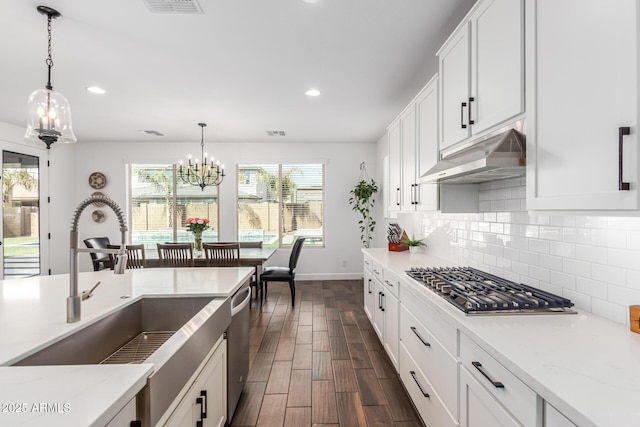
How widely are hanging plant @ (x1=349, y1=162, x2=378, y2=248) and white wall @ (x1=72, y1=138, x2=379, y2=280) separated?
12 centimetres

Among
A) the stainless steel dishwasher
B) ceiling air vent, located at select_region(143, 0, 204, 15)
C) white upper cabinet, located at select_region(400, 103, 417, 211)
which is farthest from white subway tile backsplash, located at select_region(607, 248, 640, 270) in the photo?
ceiling air vent, located at select_region(143, 0, 204, 15)

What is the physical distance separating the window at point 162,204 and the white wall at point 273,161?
0.68 ft

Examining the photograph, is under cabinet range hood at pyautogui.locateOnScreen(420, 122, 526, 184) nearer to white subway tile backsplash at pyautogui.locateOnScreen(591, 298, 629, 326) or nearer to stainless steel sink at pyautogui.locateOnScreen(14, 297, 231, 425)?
→ white subway tile backsplash at pyautogui.locateOnScreen(591, 298, 629, 326)

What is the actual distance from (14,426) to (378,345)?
304 centimetres

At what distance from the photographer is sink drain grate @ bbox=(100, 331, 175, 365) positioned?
1518 millimetres

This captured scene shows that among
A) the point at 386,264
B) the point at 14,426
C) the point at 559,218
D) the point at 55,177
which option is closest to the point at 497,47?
the point at 559,218

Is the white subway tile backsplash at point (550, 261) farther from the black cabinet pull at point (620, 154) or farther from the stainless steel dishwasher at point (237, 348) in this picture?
the stainless steel dishwasher at point (237, 348)

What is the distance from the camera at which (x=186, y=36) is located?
7.98 ft

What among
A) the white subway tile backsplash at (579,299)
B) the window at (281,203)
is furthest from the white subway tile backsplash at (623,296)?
the window at (281,203)

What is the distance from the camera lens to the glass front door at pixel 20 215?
4.87 m

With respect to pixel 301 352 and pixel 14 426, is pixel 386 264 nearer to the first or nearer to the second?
pixel 301 352

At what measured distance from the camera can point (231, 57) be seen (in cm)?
277

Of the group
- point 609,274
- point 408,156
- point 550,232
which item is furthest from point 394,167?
point 609,274

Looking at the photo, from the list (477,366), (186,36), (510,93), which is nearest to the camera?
(477,366)
